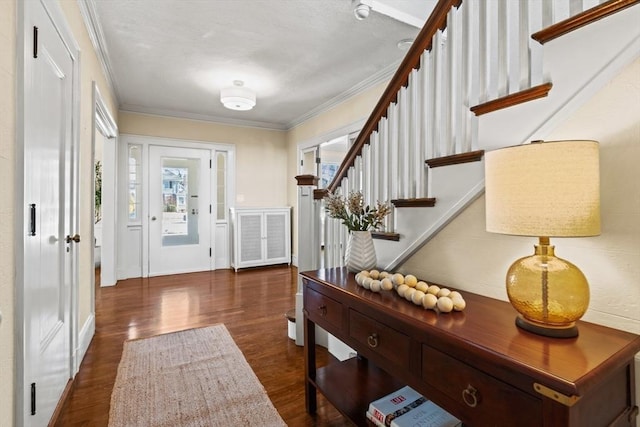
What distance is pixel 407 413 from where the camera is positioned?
4.26 ft

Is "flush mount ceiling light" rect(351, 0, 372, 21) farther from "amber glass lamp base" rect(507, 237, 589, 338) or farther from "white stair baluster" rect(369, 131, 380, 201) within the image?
"amber glass lamp base" rect(507, 237, 589, 338)

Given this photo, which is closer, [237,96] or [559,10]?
[559,10]

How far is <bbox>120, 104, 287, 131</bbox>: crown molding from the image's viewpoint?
4660 millimetres

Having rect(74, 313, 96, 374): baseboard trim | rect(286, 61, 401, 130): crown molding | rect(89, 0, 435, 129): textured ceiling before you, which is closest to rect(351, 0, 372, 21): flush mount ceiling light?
rect(89, 0, 435, 129): textured ceiling

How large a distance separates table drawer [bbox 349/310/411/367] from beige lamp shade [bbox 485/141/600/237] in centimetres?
56

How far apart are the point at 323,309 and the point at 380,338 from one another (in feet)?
1.37

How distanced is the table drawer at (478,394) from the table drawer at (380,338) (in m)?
0.09

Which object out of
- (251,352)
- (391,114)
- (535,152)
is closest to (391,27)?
(391,114)

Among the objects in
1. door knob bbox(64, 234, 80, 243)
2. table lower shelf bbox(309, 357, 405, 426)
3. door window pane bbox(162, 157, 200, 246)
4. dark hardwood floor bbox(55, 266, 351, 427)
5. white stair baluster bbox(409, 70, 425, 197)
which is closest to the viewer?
table lower shelf bbox(309, 357, 405, 426)

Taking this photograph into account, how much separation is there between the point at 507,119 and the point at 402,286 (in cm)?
74

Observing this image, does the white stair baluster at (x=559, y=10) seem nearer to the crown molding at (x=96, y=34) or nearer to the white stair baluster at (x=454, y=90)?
the white stair baluster at (x=454, y=90)

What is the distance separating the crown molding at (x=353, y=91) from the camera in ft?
11.1

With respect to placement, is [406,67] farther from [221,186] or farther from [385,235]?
[221,186]

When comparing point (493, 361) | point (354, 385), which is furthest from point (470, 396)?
point (354, 385)
